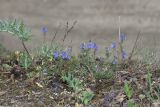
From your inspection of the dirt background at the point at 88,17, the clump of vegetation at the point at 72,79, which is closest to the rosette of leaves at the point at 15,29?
the clump of vegetation at the point at 72,79

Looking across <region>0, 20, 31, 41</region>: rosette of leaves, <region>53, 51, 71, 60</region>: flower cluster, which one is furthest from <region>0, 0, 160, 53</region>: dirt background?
<region>0, 20, 31, 41</region>: rosette of leaves

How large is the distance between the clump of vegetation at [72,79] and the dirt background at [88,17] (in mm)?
1762

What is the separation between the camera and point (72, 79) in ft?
17.1

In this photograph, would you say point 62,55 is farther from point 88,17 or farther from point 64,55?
point 88,17

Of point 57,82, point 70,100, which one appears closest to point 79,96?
point 70,100

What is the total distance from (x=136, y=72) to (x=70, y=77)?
589 millimetres

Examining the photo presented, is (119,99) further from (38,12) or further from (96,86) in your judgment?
(38,12)

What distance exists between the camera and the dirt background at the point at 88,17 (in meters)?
7.82

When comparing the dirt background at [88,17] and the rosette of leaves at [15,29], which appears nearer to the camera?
the rosette of leaves at [15,29]

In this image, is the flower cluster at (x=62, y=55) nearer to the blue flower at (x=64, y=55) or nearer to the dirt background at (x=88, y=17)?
the blue flower at (x=64, y=55)

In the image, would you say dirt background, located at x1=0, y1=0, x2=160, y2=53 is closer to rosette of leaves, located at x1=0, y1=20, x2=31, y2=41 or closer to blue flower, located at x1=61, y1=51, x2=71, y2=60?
blue flower, located at x1=61, y1=51, x2=71, y2=60

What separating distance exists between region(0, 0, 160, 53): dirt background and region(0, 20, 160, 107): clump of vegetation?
176 centimetres

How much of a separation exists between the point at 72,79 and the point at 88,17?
109 inches

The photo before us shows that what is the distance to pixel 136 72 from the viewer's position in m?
5.46
